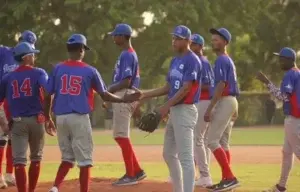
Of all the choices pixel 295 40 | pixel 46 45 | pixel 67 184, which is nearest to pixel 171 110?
pixel 67 184

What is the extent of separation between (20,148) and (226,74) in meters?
3.49

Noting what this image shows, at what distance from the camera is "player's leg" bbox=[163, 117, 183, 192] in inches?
390

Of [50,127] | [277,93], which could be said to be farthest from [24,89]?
[277,93]

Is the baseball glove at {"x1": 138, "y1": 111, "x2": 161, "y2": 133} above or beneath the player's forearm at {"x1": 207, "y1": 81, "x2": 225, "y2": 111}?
beneath

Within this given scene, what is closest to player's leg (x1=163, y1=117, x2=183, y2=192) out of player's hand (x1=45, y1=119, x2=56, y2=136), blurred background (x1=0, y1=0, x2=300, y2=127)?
player's hand (x1=45, y1=119, x2=56, y2=136)

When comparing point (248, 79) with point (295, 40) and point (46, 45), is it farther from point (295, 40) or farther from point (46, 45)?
point (46, 45)

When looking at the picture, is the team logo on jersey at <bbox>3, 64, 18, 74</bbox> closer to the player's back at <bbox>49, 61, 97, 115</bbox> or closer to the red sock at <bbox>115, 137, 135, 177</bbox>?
the red sock at <bbox>115, 137, 135, 177</bbox>

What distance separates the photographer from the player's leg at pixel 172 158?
32.5 ft

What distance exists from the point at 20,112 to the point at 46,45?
3049 cm

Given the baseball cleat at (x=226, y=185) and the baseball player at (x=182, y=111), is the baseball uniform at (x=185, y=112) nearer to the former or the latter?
the baseball player at (x=182, y=111)

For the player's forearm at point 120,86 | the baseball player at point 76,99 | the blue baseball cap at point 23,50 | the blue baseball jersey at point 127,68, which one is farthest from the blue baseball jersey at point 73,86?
the blue baseball jersey at point 127,68

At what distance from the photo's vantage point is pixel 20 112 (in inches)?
401

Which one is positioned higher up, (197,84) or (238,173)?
(197,84)

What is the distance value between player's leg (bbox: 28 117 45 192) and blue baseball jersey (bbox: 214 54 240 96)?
→ 9.74 feet
